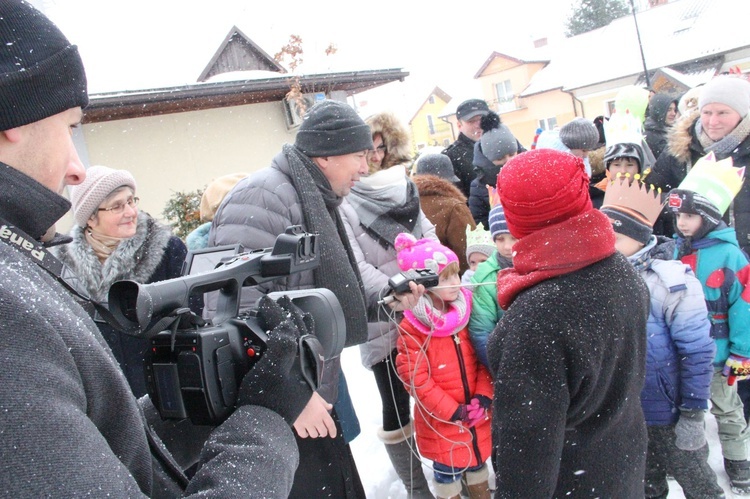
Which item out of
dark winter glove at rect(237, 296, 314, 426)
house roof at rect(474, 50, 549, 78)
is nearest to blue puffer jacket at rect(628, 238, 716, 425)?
dark winter glove at rect(237, 296, 314, 426)

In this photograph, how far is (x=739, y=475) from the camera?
9.73 ft

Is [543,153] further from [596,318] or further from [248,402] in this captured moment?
[248,402]

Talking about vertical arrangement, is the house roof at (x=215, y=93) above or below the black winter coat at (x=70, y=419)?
above

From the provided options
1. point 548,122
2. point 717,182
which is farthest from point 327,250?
point 548,122

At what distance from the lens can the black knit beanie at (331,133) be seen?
2398 millimetres

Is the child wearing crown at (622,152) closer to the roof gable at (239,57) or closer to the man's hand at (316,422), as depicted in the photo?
the man's hand at (316,422)

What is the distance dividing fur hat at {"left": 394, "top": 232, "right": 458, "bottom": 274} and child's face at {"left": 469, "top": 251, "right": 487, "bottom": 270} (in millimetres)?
584

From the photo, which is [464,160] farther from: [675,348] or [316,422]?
[316,422]

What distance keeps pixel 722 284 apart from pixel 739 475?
1.01 metres

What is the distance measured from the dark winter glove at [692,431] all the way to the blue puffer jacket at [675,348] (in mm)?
45

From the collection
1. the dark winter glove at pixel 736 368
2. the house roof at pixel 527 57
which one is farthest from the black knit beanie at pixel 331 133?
the house roof at pixel 527 57

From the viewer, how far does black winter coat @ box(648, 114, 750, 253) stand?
3.63m

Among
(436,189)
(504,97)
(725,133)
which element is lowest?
(725,133)

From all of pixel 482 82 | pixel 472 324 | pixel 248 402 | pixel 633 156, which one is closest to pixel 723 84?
pixel 633 156
